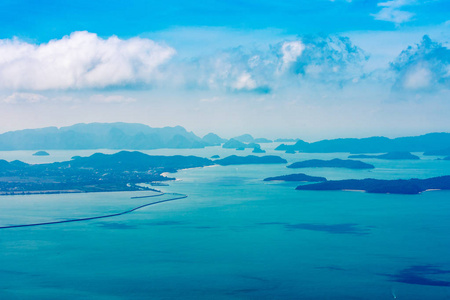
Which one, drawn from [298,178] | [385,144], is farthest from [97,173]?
[385,144]

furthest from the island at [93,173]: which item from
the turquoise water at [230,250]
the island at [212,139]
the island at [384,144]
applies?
the island at [212,139]

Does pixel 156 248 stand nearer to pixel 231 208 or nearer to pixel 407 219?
pixel 231 208

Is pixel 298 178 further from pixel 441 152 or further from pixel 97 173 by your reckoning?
pixel 441 152

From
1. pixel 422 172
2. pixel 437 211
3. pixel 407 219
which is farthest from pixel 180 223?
pixel 422 172

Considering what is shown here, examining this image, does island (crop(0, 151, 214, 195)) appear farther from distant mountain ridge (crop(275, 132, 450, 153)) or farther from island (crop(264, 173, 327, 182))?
distant mountain ridge (crop(275, 132, 450, 153))

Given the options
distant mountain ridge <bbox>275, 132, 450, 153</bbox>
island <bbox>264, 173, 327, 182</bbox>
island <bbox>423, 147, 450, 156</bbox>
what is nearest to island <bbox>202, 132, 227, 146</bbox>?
distant mountain ridge <bbox>275, 132, 450, 153</bbox>

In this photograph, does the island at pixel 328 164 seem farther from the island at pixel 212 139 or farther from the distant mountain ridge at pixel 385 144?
the island at pixel 212 139
